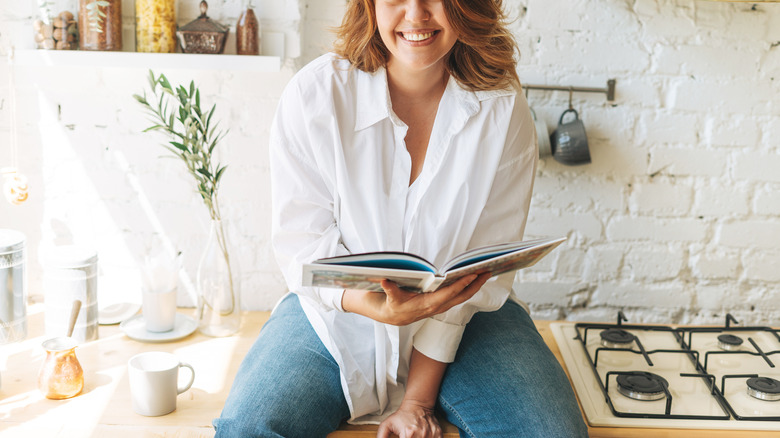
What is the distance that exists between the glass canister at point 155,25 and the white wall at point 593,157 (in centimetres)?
12

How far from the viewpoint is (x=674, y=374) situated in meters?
1.68

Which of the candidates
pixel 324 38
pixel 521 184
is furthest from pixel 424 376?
pixel 324 38

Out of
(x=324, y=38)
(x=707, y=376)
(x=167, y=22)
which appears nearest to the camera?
(x=707, y=376)

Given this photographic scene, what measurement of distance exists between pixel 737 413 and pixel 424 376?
671mm

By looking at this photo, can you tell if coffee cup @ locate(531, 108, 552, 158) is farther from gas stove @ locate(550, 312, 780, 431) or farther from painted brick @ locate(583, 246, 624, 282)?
gas stove @ locate(550, 312, 780, 431)

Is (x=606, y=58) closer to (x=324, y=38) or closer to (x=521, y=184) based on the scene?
(x=521, y=184)

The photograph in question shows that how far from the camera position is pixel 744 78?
195 centimetres

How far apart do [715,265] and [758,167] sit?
306mm

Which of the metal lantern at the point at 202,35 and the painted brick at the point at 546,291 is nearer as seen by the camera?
the metal lantern at the point at 202,35

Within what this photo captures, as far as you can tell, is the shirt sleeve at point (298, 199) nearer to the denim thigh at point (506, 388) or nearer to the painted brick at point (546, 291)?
the denim thigh at point (506, 388)

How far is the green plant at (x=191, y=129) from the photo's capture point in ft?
5.53

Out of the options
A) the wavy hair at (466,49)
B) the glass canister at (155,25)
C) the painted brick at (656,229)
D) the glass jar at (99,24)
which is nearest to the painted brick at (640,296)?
the painted brick at (656,229)

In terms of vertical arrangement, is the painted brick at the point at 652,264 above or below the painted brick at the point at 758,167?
below

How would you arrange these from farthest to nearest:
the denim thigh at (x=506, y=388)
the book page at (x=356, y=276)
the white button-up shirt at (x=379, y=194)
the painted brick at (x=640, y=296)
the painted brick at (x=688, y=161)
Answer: the painted brick at (x=640, y=296) < the painted brick at (x=688, y=161) < the white button-up shirt at (x=379, y=194) < the denim thigh at (x=506, y=388) < the book page at (x=356, y=276)
